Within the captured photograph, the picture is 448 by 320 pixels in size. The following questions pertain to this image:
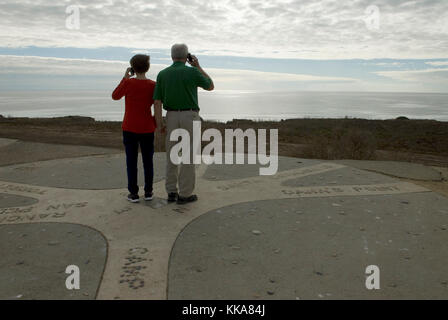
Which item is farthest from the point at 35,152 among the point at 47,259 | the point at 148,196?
the point at 47,259

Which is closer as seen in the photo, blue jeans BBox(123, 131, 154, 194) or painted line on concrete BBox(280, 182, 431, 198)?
blue jeans BBox(123, 131, 154, 194)

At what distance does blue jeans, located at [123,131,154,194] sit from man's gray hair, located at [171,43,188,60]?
1.00 meters

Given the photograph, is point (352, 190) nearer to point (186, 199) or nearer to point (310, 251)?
point (310, 251)

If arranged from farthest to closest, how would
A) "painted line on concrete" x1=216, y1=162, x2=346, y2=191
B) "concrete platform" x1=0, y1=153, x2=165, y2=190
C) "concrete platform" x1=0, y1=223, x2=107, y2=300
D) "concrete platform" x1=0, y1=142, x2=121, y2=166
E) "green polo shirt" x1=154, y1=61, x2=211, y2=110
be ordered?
1. "concrete platform" x1=0, y1=142, x2=121, y2=166
2. "concrete platform" x1=0, y1=153, x2=165, y2=190
3. "painted line on concrete" x1=216, y1=162, x2=346, y2=191
4. "green polo shirt" x1=154, y1=61, x2=211, y2=110
5. "concrete platform" x1=0, y1=223, x2=107, y2=300

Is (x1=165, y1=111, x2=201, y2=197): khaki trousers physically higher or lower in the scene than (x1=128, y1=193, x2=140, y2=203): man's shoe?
higher

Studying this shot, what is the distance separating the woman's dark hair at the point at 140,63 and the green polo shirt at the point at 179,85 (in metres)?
0.21

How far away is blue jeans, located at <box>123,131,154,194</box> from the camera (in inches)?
187

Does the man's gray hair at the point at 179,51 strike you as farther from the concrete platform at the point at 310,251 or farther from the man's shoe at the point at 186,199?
the concrete platform at the point at 310,251

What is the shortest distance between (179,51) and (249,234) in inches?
86.5

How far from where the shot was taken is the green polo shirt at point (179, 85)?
4.42 meters

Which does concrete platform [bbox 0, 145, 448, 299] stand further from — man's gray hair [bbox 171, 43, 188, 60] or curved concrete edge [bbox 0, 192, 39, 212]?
man's gray hair [bbox 171, 43, 188, 60]

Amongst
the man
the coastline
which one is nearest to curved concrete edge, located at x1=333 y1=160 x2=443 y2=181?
the coastline

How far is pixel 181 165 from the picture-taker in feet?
15.7
